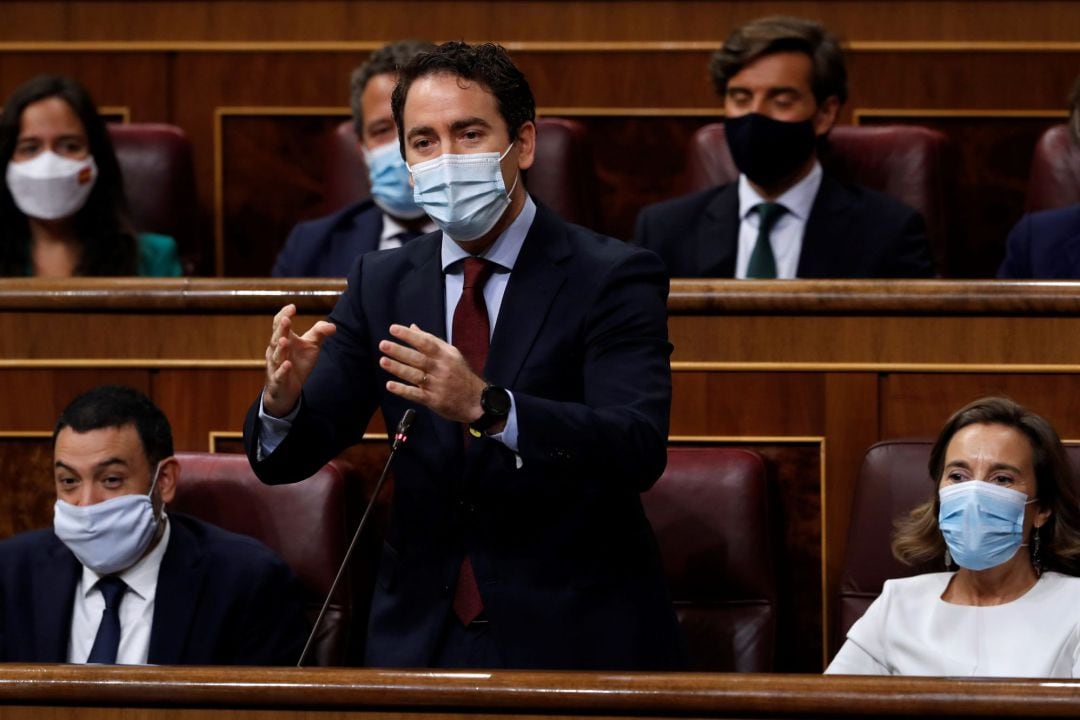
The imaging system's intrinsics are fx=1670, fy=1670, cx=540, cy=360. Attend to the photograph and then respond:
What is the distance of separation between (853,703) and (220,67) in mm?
1320

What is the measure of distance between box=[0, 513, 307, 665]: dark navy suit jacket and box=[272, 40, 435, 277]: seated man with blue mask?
0.46 metres

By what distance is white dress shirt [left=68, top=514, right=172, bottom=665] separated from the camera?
119 cm

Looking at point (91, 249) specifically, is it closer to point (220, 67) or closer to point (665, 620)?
point (220, 67)

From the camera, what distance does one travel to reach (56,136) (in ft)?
5.38

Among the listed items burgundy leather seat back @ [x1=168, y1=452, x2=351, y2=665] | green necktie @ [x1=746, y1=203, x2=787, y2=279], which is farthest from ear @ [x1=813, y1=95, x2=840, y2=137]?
burgundy leather seat back @ [x1=168, y1=452, x2=351, y2=665]

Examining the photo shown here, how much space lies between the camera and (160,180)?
1771mm

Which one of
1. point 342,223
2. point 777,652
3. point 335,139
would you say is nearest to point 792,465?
point 777,652

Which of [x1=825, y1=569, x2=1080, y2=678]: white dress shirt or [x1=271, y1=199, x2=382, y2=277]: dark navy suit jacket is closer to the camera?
[x1=825, y1=569, x2=1080, y2=678]: white dress shirt

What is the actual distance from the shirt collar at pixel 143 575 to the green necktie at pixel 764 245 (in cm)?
60

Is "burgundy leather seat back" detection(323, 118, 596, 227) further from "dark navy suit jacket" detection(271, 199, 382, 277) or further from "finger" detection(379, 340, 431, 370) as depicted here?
"finger" detection(379, 340, 431, 370)

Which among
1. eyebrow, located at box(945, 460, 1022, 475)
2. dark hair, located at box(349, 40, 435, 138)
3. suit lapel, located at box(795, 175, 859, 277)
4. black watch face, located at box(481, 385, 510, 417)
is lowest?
eyebrow, located at box(945, 460, 1022, 475)

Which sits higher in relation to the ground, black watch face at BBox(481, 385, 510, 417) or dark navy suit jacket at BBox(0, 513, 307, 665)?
black watch face at BBox(481, 385, 510, 417)

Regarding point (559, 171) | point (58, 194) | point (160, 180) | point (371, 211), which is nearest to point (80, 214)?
point (58, 194)

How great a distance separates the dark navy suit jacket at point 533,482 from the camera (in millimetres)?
915
